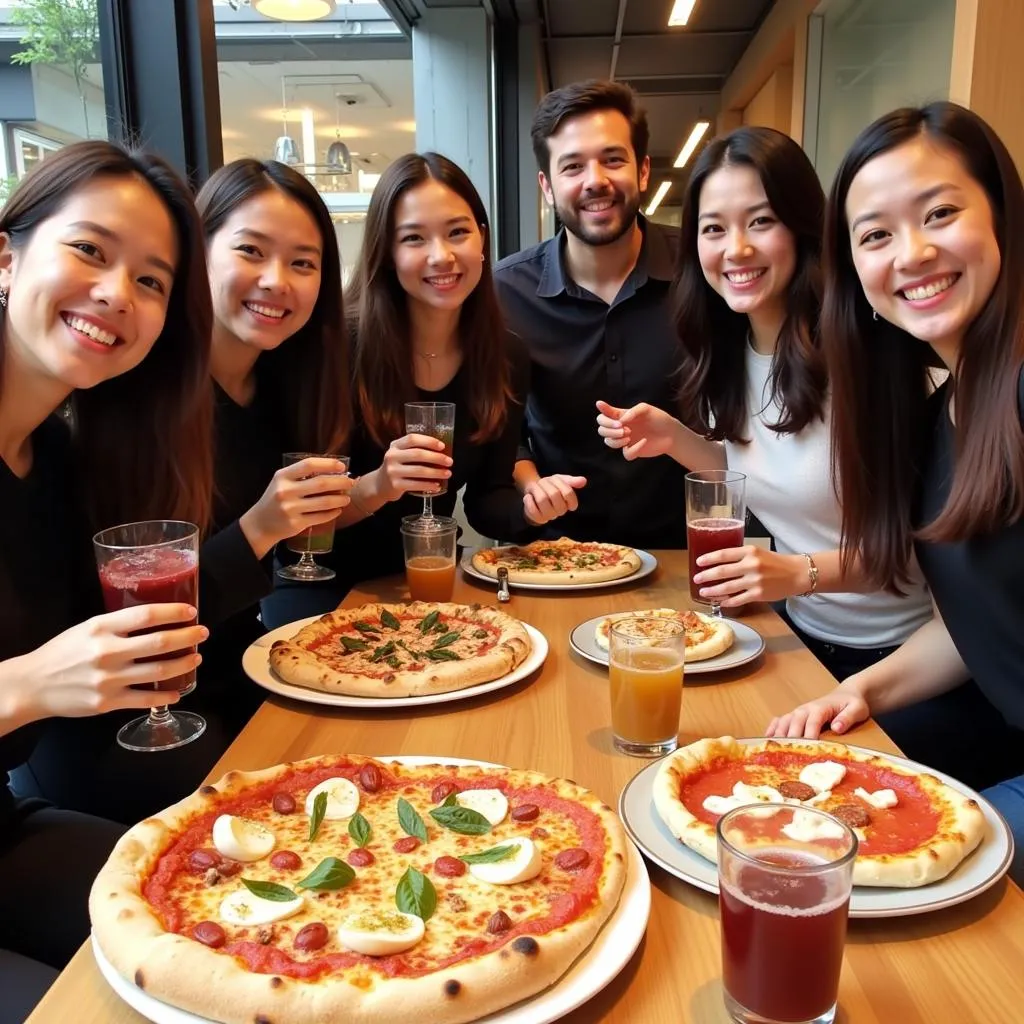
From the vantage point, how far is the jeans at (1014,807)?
1.43m

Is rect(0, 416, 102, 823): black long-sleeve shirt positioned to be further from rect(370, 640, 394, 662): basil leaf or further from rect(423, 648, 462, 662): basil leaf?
rect(423, 648, 462, 662): basil leaf

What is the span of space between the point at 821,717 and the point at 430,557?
107 centimetres

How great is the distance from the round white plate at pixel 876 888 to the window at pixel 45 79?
172cm

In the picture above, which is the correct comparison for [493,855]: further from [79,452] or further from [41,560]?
[79,452]

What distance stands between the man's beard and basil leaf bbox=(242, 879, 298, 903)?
291 cm

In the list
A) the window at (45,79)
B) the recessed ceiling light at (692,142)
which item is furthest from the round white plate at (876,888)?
the recessed ceiling light at (692,142)

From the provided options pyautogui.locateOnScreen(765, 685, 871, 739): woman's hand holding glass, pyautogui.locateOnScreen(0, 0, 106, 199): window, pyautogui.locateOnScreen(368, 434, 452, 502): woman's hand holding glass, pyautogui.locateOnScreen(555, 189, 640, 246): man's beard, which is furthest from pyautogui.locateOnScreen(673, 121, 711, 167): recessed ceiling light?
pyautogui.locateOnScreen(765, 685, 871, 739): woman's hand holding glass

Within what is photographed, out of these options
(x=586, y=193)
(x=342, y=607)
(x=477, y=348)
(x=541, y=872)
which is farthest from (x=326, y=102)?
(x=541, y=872)

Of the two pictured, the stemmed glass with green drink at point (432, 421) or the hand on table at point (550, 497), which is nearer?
the stemmed glass with green drink at point (432, 421)

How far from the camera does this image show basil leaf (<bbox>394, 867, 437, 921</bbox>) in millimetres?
1080

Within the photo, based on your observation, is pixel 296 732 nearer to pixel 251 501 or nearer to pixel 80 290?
pixel 80 290

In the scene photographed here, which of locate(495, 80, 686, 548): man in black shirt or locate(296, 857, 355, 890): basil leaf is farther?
locate(495, 80, 686, 548): man in black shirt

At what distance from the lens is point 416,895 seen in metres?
1.09

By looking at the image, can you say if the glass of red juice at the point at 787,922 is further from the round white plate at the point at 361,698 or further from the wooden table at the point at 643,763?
the round white plate at the point at 361,698
